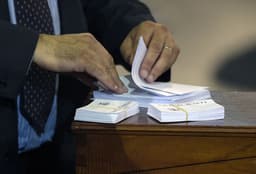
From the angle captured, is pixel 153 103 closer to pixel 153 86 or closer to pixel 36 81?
pixel 153 86

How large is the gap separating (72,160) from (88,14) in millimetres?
415

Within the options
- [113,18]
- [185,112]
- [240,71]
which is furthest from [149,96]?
[240,71]

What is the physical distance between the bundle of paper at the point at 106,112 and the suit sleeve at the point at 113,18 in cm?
40

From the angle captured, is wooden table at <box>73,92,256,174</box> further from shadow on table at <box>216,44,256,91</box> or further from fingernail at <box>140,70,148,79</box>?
shadow on table at <box>216,44,256,91</box>

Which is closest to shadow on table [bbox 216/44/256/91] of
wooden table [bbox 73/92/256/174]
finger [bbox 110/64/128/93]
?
finger [bbox 110/64/128/93]

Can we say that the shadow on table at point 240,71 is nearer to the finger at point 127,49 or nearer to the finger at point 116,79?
the finger at point 127,49

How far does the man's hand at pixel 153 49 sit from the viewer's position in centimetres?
115

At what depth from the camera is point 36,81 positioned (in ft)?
3.84

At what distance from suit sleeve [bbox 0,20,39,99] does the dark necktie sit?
138 mm

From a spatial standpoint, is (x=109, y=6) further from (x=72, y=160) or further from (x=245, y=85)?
(x=245, y=85)

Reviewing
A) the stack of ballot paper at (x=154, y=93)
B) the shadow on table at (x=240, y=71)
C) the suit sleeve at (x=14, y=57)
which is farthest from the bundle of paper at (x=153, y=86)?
the shadow on table at (x=240, y=71)

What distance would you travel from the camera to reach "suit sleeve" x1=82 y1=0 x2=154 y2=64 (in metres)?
1.37

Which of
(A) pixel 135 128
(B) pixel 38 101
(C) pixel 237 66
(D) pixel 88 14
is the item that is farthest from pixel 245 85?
(A) pixel 135 128

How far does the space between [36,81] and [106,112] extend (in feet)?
0.98
